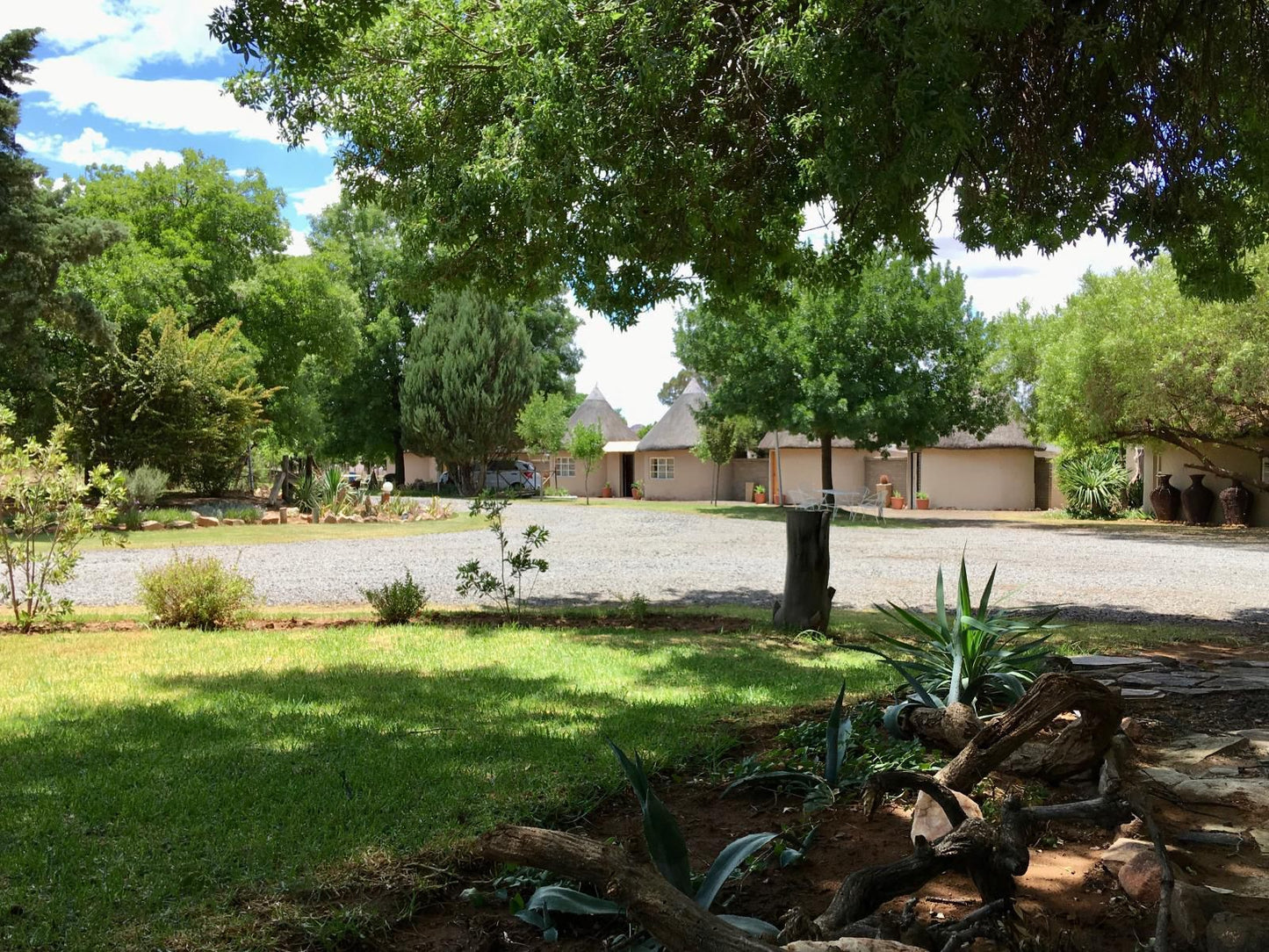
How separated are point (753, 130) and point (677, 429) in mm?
38526

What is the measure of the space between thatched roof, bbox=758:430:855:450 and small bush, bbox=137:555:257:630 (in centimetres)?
3191

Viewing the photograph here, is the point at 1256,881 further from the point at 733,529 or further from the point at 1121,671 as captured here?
the point at 733,529

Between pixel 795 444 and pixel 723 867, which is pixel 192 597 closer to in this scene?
pixel 723 867

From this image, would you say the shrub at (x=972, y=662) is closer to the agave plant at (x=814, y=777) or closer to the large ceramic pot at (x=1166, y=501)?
the agave plant at (x=814, y=777)

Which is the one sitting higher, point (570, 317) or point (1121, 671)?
point (570, 317)

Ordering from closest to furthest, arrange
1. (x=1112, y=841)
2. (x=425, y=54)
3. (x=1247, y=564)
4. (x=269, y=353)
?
(x=1112, y=841), (x=425, y=54), (x=1247, y=564), (x=269, y=353)

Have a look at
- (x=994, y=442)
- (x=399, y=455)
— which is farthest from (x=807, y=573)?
(x=399, y=455)

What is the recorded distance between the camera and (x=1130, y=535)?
72.4ft

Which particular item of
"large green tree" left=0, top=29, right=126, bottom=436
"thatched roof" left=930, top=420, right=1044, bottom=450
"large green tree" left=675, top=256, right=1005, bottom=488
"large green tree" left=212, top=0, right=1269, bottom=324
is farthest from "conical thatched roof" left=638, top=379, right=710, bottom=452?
"large green tree" left=212, top=0, right=1269, bottom=324

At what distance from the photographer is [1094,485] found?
30.2m

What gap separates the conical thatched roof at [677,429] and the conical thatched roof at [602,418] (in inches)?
179

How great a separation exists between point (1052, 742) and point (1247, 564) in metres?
14.1

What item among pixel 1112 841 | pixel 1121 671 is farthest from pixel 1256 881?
pixel 1121 671

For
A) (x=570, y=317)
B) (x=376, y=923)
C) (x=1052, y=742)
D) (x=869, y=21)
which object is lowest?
(x=376, y=923)
